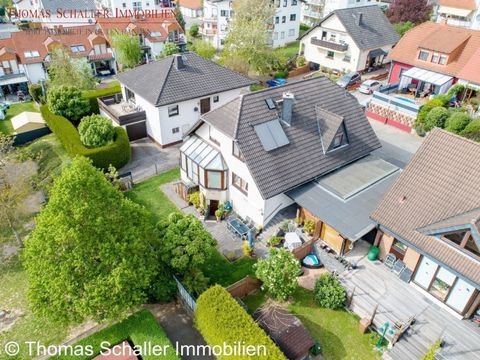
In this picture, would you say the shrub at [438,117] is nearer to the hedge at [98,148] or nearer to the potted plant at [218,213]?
the potted plant at [218,213]

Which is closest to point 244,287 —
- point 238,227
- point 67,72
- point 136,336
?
point 238,227

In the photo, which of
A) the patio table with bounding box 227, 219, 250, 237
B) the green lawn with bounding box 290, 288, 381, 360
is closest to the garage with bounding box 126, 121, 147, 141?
the patio table with bounding box 227, 219, 250, 237

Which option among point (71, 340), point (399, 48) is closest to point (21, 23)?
point (399, 48)

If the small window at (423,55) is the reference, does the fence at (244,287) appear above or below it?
below

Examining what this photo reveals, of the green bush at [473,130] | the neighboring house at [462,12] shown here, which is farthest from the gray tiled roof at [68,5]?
the green bush at [473,130]

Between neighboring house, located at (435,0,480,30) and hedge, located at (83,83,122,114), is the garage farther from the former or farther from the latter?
neighboring house, located at (435,0,480,30)

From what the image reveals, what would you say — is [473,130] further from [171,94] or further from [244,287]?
[171,94]
